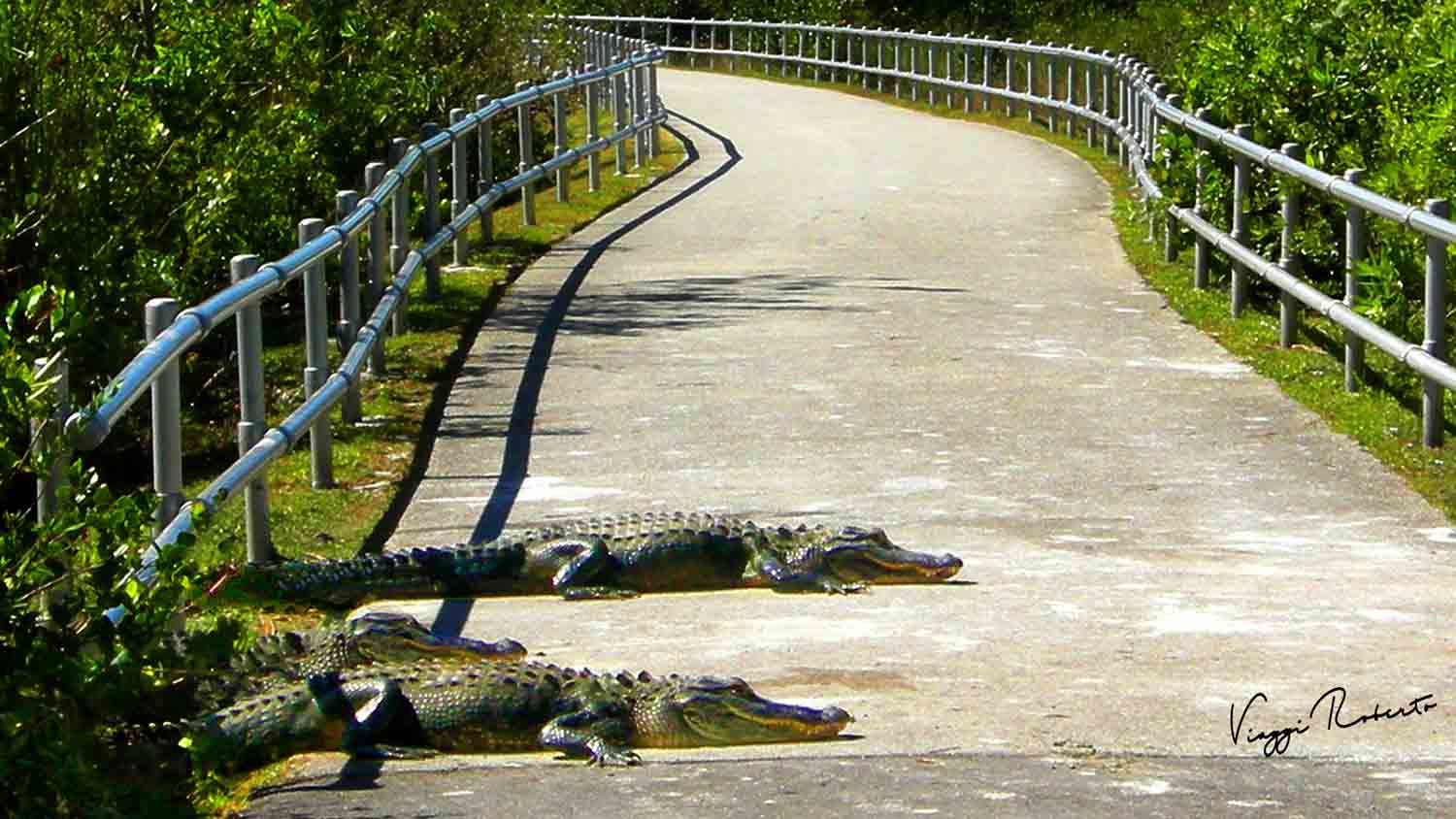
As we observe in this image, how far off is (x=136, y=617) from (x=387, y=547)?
4.13 metres

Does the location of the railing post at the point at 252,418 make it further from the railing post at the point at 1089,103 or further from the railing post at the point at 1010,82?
the railing post at the point at 1010,82

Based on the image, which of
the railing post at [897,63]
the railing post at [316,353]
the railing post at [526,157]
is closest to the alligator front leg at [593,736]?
the railing post at [316,353]

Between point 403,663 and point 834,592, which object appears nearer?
point 403,663

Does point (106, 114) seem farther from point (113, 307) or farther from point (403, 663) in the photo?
point (403, 663)

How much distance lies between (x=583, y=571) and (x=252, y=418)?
1.13 m

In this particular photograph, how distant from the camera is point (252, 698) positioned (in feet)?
20.1

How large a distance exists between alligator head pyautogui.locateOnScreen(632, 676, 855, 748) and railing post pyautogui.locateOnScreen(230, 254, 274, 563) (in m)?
2.44

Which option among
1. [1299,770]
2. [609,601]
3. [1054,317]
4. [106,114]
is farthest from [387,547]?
[1054,317]

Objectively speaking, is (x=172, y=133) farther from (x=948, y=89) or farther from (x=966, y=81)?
(x=948, y=89)

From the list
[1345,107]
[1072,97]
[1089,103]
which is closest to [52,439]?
[1345,107]

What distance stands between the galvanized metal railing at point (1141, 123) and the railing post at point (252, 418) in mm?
4110

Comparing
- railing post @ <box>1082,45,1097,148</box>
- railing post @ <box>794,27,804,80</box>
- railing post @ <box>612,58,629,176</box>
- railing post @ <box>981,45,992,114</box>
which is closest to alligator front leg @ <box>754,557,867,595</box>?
railing post @ <box>612,58,629,176</box>

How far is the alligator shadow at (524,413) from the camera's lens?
7.96 m

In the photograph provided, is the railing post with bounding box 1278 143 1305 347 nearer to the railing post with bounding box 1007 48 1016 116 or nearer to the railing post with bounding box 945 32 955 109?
the railing post with bounding box 1007 48 1016 116
